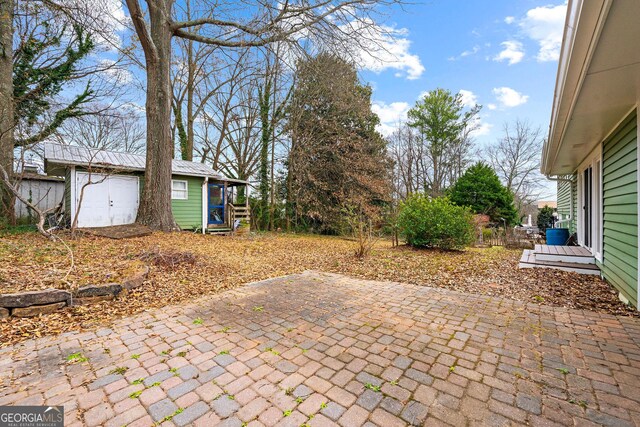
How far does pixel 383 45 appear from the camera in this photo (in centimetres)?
605

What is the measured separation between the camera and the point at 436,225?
27.7ft

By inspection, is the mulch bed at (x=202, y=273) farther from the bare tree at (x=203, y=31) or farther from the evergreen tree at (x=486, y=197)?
the evergreen tree at (x=486, y=197)

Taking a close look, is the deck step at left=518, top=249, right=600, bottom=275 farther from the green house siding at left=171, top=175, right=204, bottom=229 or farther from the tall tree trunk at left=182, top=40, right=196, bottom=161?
the tall tree trunk at left=182, top=40, right=196, bottom=161

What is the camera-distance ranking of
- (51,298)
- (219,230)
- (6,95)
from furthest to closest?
1. (219,230)
2. (6,95)
3. (51,298)

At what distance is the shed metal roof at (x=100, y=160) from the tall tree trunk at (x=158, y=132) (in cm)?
112

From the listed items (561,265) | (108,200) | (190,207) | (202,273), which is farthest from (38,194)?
(561,265)

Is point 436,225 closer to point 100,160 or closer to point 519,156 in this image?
point 100,160

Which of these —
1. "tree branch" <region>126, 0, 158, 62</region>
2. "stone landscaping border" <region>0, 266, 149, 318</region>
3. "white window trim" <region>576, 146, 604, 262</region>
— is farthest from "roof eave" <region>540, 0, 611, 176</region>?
"tree branch" <region>126, 0, 158, 62</region>

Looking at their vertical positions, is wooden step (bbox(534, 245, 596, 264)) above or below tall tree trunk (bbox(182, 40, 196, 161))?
below

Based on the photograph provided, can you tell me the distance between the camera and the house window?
11250 millimetres

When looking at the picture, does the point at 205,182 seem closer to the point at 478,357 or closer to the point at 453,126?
the point at 478,357

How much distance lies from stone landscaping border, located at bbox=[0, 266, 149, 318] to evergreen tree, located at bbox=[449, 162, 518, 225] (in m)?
16.8

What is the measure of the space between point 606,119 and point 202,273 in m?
6.88

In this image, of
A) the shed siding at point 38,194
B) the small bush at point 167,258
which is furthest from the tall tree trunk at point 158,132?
the shed siding at point 38,194
